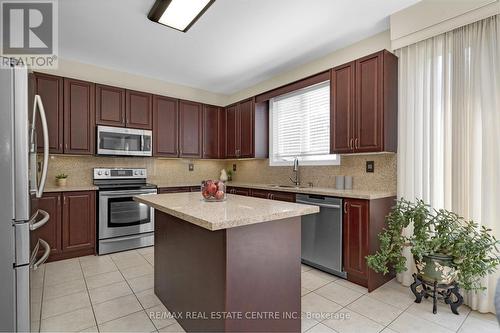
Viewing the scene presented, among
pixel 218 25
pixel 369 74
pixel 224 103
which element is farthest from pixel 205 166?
pixel 369 74

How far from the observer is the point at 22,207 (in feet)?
5.31

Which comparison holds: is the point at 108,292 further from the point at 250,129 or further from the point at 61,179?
the point at 250,129

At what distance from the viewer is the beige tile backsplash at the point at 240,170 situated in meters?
2.86

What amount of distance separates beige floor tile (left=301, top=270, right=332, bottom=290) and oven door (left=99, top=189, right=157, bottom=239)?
7.84 feet

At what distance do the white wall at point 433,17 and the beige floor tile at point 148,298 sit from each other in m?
3.40

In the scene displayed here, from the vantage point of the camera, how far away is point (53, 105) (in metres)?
3.27

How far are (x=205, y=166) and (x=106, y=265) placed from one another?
251cm

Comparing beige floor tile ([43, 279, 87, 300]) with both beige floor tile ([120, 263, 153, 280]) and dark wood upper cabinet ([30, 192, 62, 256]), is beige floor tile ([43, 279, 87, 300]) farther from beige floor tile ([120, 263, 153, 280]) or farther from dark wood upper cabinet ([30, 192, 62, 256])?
dark wood upper cabinet ([30, 192, 62, 256])

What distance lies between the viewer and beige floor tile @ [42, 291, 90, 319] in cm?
203

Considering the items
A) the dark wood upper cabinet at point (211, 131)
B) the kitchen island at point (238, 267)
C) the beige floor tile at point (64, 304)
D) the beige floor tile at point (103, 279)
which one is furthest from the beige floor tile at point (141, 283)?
the dark wood upper cabinet at point (211, 131)

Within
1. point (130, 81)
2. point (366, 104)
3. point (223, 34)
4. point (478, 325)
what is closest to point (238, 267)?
point (478, 325)

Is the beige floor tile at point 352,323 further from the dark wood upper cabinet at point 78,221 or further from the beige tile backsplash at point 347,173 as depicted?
the dark wood upper cabinet at point 78,221

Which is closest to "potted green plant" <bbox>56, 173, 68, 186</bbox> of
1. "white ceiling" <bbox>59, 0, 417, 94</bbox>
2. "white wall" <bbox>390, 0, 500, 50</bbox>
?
"white ceiling" <bbox>59, 0, 417, 94</bbox>

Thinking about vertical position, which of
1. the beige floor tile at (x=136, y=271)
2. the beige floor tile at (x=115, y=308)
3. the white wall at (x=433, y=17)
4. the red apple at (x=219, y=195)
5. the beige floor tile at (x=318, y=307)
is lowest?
the beige floor tile at (x=318, y=307)
